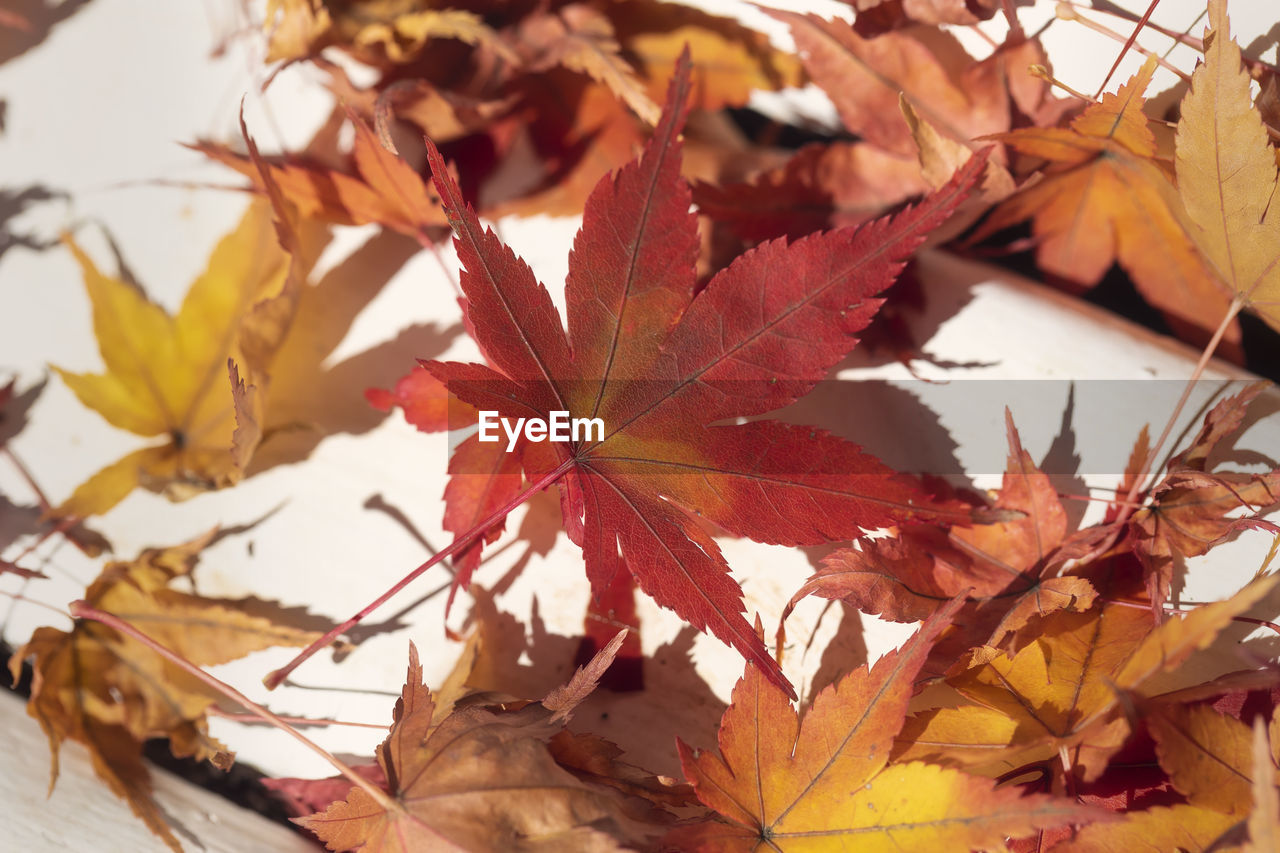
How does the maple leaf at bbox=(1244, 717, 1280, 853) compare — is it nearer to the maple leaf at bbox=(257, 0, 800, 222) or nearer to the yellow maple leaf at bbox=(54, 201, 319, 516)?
the maple leaf at bbox=(257, 0, 800, 222)

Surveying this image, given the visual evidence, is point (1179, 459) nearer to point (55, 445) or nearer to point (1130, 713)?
point (1130, 713)

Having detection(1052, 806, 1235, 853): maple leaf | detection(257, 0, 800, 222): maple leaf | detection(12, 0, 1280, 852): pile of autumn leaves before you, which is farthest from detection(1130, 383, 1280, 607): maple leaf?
detection(257, 0, 800, 222): maple leaf

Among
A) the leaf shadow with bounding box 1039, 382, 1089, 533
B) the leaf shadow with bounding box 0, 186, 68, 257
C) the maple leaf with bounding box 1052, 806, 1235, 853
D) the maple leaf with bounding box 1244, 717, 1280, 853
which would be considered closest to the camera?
the maple leaf with bounding box 1244, 717, 1280, 853

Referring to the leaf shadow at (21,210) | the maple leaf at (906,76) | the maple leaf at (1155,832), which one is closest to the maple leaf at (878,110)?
the maple leaf at (906,76)

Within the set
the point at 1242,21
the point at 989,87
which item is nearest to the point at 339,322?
the point at 989,87

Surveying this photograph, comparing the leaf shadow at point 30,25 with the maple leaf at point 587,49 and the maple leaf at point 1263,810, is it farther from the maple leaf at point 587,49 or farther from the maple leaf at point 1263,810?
the maple leaf at point 1263,810

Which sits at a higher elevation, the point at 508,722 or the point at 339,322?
the point at 339,322

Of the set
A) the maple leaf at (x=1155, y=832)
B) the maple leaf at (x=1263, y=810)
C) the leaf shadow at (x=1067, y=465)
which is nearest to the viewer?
the maple leaf at (x=1263, y=810)
